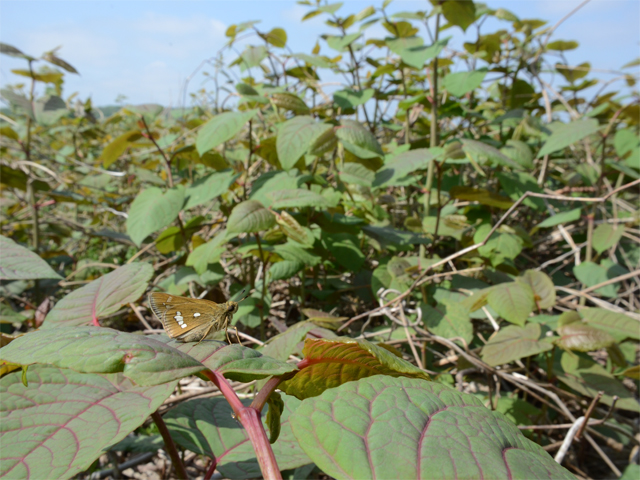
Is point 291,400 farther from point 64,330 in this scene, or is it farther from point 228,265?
point 228,265

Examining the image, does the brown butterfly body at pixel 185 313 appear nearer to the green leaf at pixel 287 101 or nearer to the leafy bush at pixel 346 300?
the leafy bush at pixel 346 300

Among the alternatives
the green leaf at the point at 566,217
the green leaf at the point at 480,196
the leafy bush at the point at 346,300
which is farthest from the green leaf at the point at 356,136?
the green leaf at the point at 566,217

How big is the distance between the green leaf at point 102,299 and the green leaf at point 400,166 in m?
1.07

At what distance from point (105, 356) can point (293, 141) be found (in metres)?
1.35

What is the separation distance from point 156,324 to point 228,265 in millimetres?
496

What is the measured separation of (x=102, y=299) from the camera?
904 millimetres

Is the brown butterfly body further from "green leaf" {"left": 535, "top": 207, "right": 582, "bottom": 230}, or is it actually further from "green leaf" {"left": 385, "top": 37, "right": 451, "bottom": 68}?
"green leaf" {"left": 535, "top": 207, "right": 582, "bottom": 230}

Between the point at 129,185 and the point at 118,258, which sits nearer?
the point at 118,258

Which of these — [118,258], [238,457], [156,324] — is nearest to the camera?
[238,457]

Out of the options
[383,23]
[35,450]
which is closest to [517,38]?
[383,23]

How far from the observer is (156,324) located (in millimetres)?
2279

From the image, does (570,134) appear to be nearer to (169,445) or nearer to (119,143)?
(169,445)

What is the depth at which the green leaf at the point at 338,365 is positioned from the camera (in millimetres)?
562

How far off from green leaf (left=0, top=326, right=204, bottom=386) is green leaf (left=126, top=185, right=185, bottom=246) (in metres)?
1.28
